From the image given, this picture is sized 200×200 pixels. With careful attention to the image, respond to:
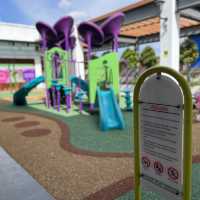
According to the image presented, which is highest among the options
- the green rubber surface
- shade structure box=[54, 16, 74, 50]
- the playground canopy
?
the playground canopy

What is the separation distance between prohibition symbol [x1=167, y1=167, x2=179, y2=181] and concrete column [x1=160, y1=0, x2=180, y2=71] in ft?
26.8

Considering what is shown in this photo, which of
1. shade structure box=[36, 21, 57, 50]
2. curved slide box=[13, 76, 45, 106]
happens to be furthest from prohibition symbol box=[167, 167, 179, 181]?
curved slide box=[13, 76, 45, 106]

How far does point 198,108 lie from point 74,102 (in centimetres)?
630

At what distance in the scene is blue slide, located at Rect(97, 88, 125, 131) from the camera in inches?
215

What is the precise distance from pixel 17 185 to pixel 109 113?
11.3 ft

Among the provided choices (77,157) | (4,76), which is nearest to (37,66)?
(4,76)

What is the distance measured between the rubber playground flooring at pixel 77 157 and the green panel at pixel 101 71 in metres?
1.69

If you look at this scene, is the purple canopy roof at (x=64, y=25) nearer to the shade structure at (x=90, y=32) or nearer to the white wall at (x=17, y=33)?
the shade structure at (x=90, y=32)

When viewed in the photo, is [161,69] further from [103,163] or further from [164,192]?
[103,163]

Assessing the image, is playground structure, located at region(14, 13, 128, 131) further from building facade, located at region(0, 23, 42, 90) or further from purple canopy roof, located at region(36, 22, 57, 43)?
building facade, located at region(0, 23, 42, 90)

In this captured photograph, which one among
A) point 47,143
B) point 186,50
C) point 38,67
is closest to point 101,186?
point 47,143

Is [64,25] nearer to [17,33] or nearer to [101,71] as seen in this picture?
[101,71]

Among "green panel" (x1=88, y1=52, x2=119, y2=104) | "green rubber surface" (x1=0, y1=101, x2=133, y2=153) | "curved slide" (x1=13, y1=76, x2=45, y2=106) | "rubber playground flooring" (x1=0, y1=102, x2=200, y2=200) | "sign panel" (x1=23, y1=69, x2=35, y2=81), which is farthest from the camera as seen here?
"sign panel" (x1=23, y1=69, x2=35, y2=81)

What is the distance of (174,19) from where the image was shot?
29.6 feet
